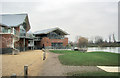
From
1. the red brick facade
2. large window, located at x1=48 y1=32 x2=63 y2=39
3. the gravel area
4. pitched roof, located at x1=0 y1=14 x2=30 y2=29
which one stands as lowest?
the gravel area

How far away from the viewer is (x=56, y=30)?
3484cm

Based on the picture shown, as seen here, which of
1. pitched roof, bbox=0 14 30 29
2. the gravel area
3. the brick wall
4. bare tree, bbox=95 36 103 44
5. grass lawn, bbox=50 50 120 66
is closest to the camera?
the gravel area

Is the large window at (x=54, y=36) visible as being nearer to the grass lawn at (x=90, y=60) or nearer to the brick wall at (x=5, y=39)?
the brick wall at (x=5, y=39)

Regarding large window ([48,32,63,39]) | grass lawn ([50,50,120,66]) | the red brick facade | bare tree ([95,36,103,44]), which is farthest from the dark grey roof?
bare tree ([95,36,103,44])

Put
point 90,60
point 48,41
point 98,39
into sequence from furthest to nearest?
point 98,39 → point 48,41 → point 90,60

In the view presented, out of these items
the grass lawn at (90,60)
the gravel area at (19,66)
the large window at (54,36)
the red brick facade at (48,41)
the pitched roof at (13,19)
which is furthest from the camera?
the large window at (54,36)

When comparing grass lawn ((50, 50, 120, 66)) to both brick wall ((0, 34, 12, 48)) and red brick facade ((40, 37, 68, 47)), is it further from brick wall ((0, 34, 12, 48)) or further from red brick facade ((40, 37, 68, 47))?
red brick facade ((40, 37, 68, 47))

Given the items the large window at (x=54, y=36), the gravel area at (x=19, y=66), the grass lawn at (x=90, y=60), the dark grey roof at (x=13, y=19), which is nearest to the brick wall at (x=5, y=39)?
the dark grey roof at (x=13, y=19)

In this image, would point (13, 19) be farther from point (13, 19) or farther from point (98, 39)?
point (98, 39)

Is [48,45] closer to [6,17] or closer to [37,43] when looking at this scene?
[37,43]

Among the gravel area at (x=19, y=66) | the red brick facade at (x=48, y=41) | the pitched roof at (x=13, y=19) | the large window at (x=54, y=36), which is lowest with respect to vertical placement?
the gravel area at (x=19, y=66)

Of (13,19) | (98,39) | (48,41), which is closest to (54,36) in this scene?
(48,41)

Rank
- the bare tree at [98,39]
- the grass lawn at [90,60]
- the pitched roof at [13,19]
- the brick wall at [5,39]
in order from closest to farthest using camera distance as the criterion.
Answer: the grass lawn at [90,60] → the brick wall at [5,39] → the pitched roof at [13,19] → the bare tree at [98,39]

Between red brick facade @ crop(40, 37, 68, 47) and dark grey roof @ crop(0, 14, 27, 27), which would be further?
red brick facade @ crop(40, 37, 68, 47)
